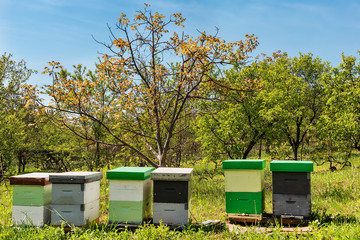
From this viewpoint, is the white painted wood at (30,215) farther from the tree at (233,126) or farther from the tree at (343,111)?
the tree at (343,111)

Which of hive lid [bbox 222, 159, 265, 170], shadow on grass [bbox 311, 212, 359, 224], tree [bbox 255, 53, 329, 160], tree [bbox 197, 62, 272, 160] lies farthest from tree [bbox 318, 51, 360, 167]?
hive lid [bbox 222, 159, 265, 170]

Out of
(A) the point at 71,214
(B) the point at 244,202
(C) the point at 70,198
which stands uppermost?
(C) the point at 70,198

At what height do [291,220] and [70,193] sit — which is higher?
[70,193]

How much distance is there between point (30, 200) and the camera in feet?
15.0

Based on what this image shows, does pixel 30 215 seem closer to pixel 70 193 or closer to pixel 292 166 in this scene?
pixel 70 193

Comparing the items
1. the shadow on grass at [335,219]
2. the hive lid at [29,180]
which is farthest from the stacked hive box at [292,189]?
the hive lid at [29,180]

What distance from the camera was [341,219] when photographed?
4801 mm

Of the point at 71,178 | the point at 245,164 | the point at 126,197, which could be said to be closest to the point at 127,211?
the point at 126,197

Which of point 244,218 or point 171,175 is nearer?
point 171,175

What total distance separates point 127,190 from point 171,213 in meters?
0.82

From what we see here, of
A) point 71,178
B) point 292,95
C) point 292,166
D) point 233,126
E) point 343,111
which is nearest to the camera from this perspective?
point 71,178

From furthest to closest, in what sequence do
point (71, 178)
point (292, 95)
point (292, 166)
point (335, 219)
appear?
point (292, 95)
point (335, 219)
point (292, 166)
point (71, 178)

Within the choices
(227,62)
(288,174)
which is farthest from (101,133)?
(288,174)

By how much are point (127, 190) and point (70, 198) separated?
94 centimetres
